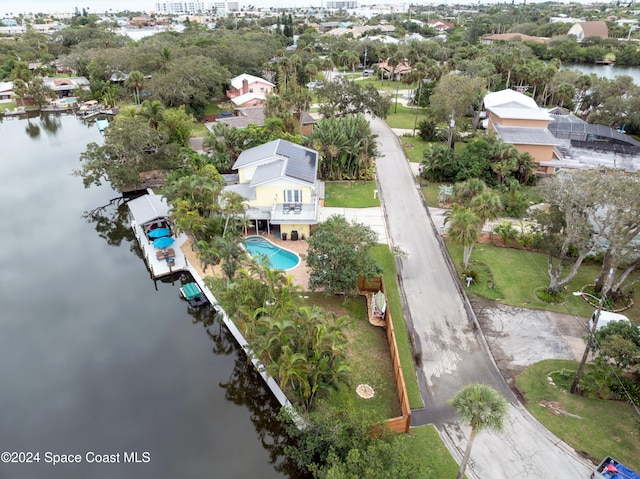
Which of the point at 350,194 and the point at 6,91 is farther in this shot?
the point at 6,91

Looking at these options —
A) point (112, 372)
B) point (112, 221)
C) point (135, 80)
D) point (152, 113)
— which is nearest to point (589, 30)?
point (135, 80)

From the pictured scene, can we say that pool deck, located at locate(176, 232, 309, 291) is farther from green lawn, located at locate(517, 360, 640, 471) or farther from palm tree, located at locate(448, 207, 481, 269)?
green lawn, located at locate(517, 360, 640, 471)

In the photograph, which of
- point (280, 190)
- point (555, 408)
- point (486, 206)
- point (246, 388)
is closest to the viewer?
point (555, 408)

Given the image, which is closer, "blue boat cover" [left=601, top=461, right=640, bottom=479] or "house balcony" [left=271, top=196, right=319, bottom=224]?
"blue boat cover" [left=601, top=461, right=640, bottom=479]

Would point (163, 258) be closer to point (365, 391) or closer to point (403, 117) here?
point (365, 391)

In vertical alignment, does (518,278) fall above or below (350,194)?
below

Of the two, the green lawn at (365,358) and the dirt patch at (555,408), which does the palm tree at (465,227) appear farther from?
the dirt patch at (555,408)

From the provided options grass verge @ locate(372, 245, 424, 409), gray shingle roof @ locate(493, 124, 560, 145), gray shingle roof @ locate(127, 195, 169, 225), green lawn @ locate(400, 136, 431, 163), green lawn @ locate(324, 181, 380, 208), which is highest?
gray shingle roof @ locate(493, 124, 560, 145)

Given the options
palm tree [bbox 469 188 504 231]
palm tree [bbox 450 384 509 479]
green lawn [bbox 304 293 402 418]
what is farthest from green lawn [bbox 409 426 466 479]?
palm tree [bbox 469 188 504 231]
